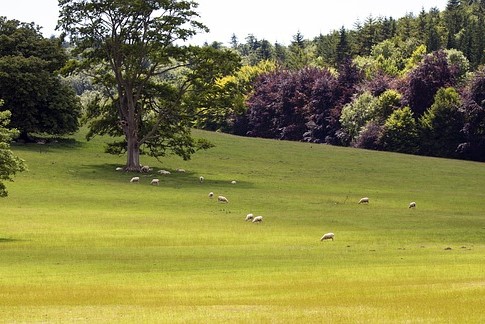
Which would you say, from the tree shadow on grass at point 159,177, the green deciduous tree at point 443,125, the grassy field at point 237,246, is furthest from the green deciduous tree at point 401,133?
the tree shadow on grass at point 159,177

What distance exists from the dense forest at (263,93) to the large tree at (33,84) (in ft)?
0.38

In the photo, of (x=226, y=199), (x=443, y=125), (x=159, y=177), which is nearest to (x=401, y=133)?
(x=443, y=125)

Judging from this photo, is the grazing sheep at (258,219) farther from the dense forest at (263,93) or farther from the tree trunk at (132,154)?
the tree trunk at (132,154)

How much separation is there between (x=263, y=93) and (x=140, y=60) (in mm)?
83252

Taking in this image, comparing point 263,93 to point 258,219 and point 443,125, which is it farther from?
point 258,219

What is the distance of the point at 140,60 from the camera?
83.2 metres

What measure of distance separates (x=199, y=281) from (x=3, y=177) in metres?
16.8

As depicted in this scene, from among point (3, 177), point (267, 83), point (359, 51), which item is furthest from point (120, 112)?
point (359, 51)

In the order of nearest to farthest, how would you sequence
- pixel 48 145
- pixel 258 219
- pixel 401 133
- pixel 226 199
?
pixel 258 219 → pixel 226 199 → pixel 48 145 → pixel 401 133

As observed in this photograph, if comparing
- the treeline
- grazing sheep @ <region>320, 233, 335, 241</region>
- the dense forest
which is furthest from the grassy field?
the treeline

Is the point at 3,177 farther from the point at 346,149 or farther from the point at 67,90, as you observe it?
the point at 346,149

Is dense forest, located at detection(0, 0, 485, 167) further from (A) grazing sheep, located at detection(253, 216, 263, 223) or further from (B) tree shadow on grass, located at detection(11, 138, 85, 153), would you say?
(A) grazing sheep, located at detection(253, 216, 263, 223)

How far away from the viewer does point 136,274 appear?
107ft

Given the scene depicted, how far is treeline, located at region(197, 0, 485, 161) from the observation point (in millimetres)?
119812
